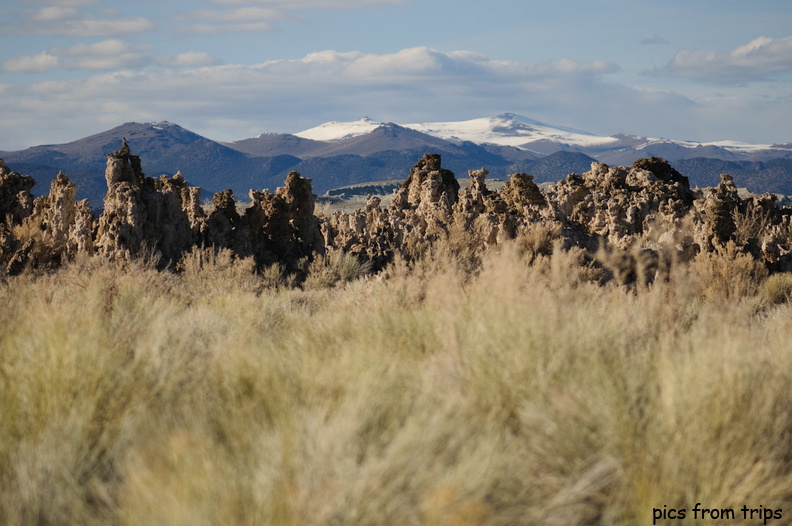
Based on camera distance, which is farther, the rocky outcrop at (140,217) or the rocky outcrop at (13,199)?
the rocky outcrop at (13,199)

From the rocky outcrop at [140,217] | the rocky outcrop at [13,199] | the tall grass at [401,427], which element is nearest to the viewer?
the tall grass at [401,427]

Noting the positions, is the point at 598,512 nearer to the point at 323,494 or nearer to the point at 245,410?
the point at 323,494

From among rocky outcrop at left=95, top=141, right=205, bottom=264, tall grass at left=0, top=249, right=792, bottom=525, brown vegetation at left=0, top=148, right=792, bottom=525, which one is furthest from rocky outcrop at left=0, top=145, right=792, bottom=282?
tall grass at left=0, top=249, right=792, bottom=525

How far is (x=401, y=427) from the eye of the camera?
4082 mm

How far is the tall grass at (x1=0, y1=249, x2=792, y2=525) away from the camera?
3.36 metres

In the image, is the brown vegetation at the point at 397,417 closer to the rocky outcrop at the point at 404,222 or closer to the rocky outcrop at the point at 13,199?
the rocky outcrop at the point at 404,222

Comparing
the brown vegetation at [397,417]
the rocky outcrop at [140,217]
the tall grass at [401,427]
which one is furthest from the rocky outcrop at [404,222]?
the tall grass at [401,427]

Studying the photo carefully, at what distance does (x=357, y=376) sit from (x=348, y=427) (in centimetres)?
99

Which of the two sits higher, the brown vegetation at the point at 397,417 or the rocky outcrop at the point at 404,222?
the rocky outcrop at the point at 404,222

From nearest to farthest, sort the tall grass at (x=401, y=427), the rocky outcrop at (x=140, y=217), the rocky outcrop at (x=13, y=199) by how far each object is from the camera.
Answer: the tall grass at (x=401, y=427), the rocky outcrop at (x=140, y=217), the rocky outcrop at (x=13, y=199)

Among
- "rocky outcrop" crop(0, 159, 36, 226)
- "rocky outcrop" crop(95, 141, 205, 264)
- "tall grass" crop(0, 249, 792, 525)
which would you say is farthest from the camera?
"rocky outcrop" crop(0, 159, 36, 226)

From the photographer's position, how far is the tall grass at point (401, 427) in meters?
3.36

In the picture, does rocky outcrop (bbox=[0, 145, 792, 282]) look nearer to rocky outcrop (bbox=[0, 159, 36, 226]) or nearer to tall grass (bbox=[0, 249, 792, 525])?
rocky outcrop (bbox=[0, 159, 36, 226])

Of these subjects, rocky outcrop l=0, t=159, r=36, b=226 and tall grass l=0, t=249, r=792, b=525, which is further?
rocky outcrop l=0, t=159, r=36, b=226
